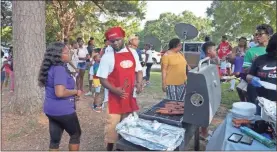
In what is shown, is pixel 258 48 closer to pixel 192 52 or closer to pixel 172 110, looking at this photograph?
pixel 172 110

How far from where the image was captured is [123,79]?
4.04m

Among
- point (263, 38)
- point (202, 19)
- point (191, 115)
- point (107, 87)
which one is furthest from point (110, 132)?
point (202, 19)

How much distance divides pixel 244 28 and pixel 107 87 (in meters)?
19.6

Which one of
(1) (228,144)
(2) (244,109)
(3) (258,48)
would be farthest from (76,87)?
(3) (258,48)

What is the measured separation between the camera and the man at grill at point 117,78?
3.95 meters

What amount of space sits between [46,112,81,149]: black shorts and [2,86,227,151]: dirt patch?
3.53ft

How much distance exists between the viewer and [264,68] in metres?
3.01

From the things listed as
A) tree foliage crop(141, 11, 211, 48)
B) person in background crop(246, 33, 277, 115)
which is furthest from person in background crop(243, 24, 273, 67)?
tree foliage crop(141, 11, 211, 48)

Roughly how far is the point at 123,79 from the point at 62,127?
97 cm

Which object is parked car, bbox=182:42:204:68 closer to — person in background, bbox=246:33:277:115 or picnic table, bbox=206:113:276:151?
person in background, bbox=246:33:277:115

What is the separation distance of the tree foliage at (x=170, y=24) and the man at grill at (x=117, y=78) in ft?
138

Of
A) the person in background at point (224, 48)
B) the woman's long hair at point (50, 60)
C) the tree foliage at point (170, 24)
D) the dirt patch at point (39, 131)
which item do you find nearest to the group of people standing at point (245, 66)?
the dirt patch at point (39, 131)

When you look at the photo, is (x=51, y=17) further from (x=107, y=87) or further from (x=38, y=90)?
(x=107, y=87)

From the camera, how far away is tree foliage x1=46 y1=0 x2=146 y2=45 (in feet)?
65.8
